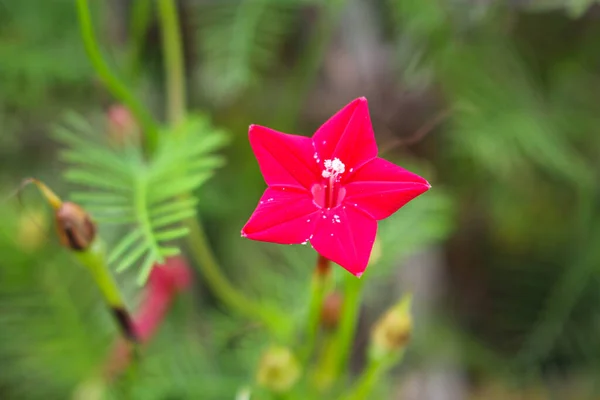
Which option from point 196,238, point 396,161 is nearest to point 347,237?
point 196,238

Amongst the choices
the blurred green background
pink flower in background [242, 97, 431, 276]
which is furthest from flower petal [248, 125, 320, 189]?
the blurred green background

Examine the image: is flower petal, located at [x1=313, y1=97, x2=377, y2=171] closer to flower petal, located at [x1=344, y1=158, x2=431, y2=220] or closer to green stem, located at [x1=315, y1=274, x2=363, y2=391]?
flower petal, located at [x1=344, y1=158, x2=431, y2=220]

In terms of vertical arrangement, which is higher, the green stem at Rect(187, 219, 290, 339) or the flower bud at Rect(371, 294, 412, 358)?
the flower bud at Rect(371, 294, 412, 358)

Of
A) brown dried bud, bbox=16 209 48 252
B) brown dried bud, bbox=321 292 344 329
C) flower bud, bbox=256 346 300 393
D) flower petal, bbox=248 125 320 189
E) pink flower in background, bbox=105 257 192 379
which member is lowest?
pink flower in background, bbox=105 257 192 379

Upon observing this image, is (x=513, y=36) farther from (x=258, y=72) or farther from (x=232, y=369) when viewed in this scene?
(x=232, y=369)

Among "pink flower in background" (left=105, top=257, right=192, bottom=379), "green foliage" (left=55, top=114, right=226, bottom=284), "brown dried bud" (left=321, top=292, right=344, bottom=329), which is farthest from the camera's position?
"pink flower in background" (left=105, top=257, right=192, bottom=379)

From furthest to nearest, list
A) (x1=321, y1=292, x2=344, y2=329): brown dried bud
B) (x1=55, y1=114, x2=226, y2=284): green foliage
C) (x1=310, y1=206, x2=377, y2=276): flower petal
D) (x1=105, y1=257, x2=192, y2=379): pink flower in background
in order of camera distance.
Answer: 1. (x1=105, y1=257, x2=192, y2=379): pink flower in background
2. (x1=321, y1=292, x2=344, y2=329): brown dried bud
3. (x1=55, y1=114, x2=226, y2=284): green foliage
4. (x1=310, y1=206, x2=377, y2=276): flower petal

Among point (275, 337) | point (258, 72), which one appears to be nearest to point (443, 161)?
point (258, 72)

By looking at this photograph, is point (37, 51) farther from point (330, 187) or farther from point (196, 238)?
point (330, 187)
